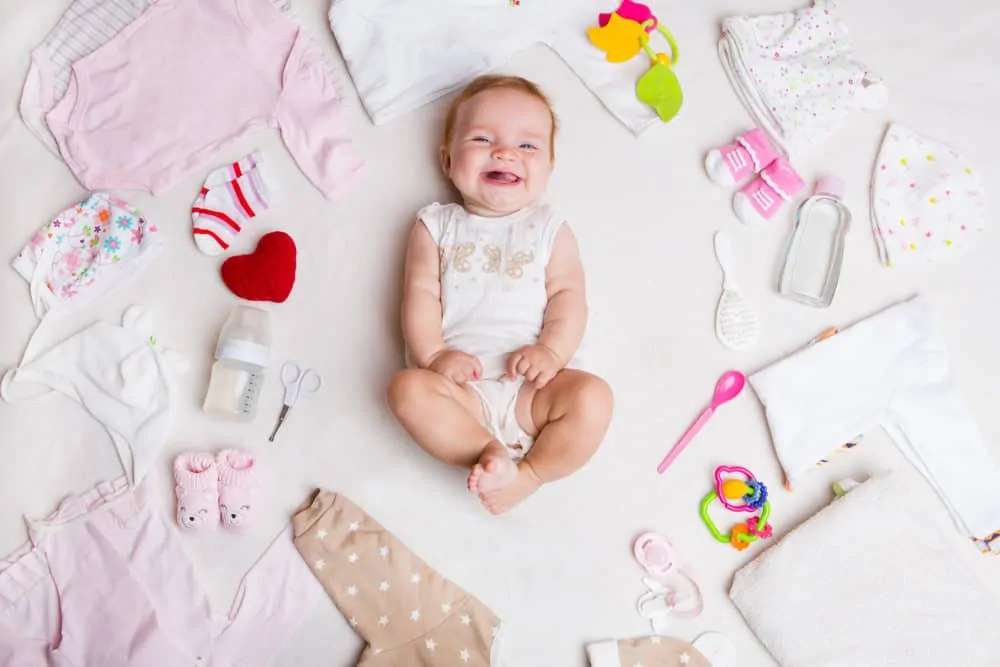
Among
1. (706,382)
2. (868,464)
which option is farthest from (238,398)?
(868,464)

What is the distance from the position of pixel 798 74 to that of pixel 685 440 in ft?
2.31

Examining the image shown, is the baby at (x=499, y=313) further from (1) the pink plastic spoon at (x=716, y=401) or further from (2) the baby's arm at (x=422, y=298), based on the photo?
(1) the pink plastic spoon at (x=716, y=401)

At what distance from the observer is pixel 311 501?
4.96 ft

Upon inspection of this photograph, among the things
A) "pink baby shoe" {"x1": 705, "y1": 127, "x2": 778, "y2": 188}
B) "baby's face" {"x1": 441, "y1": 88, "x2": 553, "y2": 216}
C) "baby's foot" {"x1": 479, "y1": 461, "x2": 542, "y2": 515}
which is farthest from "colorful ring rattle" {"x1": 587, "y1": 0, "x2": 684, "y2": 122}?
"baby's foot" {"x1": 479, "y1": 461, "x2": 542, "y2": 515}

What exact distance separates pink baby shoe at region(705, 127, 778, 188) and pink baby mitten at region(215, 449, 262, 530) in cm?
95

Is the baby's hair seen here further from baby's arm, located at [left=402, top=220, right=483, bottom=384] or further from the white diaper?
the white diaper

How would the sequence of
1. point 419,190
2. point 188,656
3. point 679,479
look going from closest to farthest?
point 188,656 < point 679,479 < point 419,190

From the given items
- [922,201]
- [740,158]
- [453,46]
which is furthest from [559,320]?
[922,201]

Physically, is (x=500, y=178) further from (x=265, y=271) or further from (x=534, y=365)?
(x=265, y=271)

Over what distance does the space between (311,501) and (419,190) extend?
57cm

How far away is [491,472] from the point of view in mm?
1293

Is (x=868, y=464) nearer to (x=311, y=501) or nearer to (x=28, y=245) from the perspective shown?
(x=311, y=501)

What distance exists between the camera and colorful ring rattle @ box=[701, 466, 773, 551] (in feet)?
4.93

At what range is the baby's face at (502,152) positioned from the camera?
1.48m
